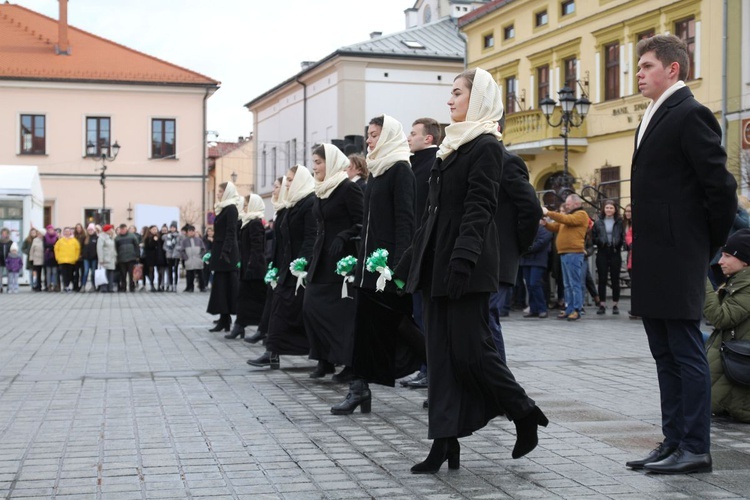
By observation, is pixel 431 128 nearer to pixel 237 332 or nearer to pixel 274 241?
pixel 274 241

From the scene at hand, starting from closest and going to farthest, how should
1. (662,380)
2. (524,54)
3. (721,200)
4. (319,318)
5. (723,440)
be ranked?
(721,200)
(662,380)
(723,440)
(319,318)
(524,54)

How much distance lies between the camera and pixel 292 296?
10.3m

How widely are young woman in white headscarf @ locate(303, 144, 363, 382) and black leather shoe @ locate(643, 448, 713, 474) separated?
3.70 meters

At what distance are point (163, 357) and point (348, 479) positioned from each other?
Result: 6.58 metres

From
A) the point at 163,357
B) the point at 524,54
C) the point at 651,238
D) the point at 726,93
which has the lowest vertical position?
the point at 163,357

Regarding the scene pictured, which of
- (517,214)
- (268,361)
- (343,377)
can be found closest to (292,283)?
(268,361)

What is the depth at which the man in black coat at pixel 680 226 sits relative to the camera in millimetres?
5520

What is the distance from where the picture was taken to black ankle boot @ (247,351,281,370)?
10617 mm

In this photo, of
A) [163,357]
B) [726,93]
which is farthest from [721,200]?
[726,93]

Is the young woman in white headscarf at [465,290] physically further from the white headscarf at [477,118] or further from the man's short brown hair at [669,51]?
the man's short brown hair at [669,51]

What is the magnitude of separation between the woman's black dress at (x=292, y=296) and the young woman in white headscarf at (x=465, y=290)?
168 inches

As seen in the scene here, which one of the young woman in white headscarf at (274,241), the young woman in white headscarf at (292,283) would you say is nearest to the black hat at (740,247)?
the young woman in white headscarf at (292,283)

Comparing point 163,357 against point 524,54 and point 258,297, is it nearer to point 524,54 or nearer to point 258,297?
point 258,297

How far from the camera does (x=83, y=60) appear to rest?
2272 inches
